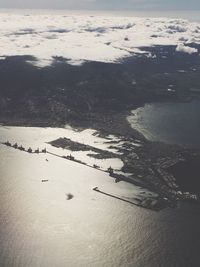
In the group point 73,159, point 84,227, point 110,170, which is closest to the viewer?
point 84,227

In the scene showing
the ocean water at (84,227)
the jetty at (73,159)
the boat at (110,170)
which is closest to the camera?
the ocean water at (84,227)

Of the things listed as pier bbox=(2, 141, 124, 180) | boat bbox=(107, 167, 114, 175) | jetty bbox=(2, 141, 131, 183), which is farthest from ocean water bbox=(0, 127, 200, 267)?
jetty bbox=(2, 141, 131, 183)

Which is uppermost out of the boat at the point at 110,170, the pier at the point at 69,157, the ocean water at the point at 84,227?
the ocean water at the point at 84,227

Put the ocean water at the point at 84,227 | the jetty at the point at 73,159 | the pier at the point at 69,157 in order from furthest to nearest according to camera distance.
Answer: the pier at the point at 69,157
the jetty at the point at 73,159
the ocean water at the point at 84,227

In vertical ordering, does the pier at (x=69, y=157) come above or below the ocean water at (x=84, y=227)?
below

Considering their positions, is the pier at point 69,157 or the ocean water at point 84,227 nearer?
the ocean water at point 84,227

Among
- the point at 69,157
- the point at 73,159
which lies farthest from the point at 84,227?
the point at 69,157

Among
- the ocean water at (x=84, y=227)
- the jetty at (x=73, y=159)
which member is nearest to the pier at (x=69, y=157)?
the jetty at (x=73, y=159)

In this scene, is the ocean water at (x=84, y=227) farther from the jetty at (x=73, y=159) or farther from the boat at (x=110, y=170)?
the jetty at (x=73, y=159)

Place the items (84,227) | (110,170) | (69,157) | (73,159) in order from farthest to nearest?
1. (69,157)
2. (73,159)
3. (110,170)
4. (84,227)

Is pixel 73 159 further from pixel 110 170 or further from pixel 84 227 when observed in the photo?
pixel 84 227
